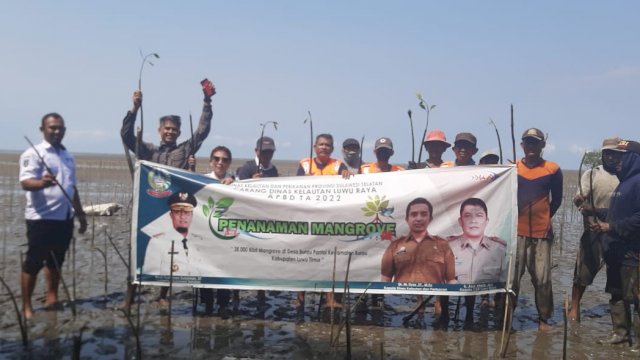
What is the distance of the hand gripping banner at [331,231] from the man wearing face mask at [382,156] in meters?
0.86

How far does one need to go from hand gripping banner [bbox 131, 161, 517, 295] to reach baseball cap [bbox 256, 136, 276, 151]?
875 mm

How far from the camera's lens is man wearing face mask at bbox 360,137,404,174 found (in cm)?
684

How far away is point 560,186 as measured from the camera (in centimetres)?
610

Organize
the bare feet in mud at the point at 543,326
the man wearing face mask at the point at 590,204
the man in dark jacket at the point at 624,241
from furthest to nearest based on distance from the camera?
the man wearing face mask at the point at 590,204 → the bare feet in mud at the point at 543,326 → the man in dark jacket at the point at 624,241

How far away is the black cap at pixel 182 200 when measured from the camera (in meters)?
6.08

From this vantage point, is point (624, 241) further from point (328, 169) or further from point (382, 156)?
point (328, 169)

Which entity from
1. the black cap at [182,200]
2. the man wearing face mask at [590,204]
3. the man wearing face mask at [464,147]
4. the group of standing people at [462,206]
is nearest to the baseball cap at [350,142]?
the group of standing people at [462,206]

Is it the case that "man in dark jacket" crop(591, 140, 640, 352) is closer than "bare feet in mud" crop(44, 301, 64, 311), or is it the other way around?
"man in dark jacket" crop(591, 140, 640, 352)

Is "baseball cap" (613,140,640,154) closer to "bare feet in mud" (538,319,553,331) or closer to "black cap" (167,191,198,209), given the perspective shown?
"bare feet in mud" (538,319,553,331)

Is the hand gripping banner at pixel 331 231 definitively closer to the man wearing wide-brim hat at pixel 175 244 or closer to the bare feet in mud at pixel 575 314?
the man wearing wide-brim hat at pixel 175 244

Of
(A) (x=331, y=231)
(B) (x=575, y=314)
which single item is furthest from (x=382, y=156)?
(B) (x=575, y=314)

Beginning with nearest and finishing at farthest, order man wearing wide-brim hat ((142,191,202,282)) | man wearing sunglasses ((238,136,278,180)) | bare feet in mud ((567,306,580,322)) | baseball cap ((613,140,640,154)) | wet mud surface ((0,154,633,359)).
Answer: wet mud surface ((0,154,633,359)) < baseball cap ((613,140,640,154)) < man wearing wide-brim hat ((142,191,202,282)) < bare feet in mud ((567,306,580,322)) < man wearing sunglasses ((238,136,278,180))

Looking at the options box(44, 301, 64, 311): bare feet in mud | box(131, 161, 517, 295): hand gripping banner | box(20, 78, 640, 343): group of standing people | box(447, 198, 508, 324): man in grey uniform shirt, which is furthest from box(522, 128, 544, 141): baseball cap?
box(44, 301, 64, 311): bare feet in mud

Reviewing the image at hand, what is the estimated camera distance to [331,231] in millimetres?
5953
